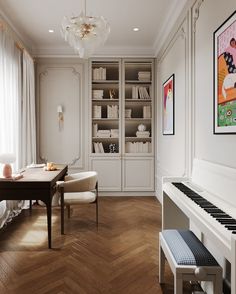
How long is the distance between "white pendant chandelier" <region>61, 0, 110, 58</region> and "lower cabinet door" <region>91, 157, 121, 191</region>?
2633 millimetres

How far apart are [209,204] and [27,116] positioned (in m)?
3.73

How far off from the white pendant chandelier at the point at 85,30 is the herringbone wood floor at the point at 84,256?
85.7 inches

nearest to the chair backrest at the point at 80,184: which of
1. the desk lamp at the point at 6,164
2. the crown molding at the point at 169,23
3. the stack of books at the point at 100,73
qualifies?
the desk lamp at the point at 6,164

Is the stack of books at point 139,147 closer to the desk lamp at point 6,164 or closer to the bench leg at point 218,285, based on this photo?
the desk lamp at point 6,164

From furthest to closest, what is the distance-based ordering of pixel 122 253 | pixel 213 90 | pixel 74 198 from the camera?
pixel 74 198
pixel 122 253
pixel 213 90

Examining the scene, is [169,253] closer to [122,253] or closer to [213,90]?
[122,253]

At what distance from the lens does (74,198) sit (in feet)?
11.5

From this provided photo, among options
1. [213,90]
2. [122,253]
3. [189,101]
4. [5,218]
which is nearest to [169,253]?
[122,253]

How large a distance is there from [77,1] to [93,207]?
2.99 meters

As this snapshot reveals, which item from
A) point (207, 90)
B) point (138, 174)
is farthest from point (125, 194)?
point (207, 90)

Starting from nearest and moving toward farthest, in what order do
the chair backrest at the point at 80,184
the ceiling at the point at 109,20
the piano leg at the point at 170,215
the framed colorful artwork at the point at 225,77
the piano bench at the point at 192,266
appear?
the piano bench at the point at 192,266 → the framed colorful artwork at the point at 225,77 → the piano leg at the point at 170,215 → the chair backrest at the point at 80,184 → the ceiling at the point at 109,20

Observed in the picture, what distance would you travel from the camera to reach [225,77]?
2.09m

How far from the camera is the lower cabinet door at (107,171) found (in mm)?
5570

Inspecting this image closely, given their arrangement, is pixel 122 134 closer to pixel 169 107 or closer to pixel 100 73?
pixel 100 73
